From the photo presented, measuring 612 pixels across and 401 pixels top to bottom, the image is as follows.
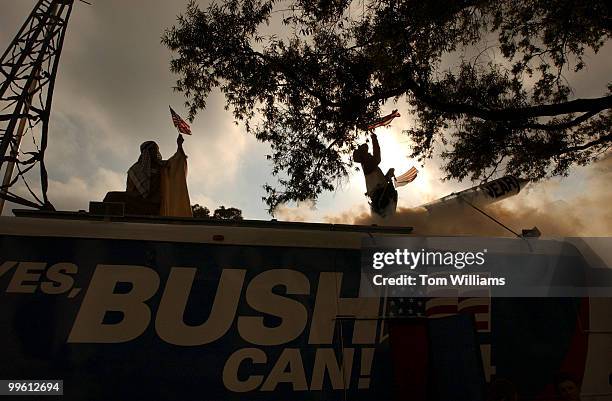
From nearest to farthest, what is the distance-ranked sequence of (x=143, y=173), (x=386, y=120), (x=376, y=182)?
1. (x=143, y=173)
2. (x=386, y=120)
3. (x=376, y=182)

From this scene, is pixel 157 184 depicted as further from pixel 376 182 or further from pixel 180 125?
pixel 376 182

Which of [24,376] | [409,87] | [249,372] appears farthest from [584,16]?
[24,376]

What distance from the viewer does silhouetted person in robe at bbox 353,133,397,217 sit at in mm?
10109

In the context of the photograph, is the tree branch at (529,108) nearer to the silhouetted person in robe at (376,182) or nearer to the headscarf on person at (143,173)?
the silhouetted person in robe at (376,182)

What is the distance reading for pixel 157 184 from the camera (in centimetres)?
621

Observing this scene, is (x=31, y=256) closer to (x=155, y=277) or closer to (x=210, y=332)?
(x=155, y=277)

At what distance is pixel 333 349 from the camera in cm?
393

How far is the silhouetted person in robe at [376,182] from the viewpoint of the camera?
10.1 m
